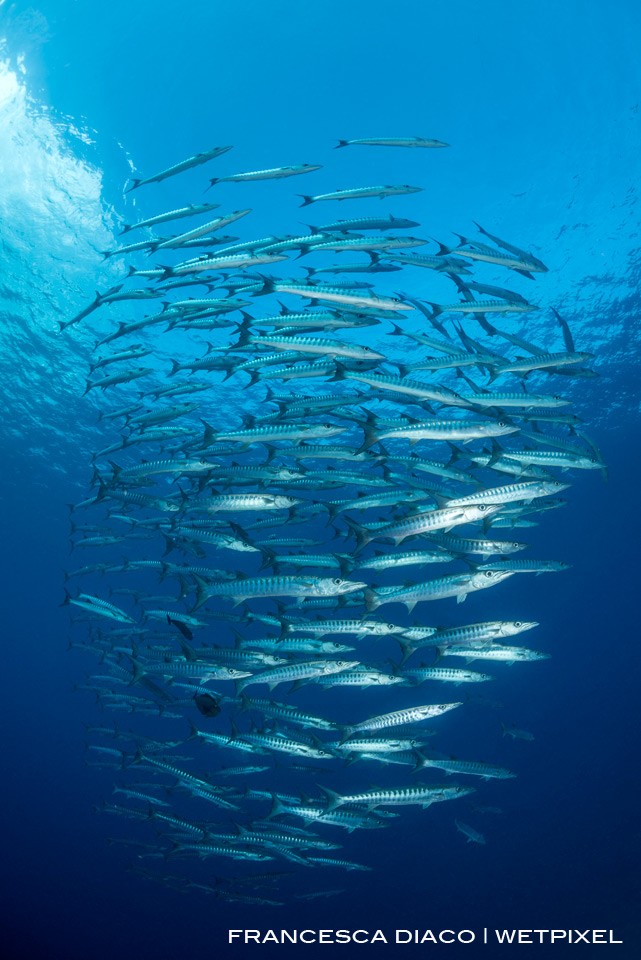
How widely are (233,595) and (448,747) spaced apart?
28796 mm

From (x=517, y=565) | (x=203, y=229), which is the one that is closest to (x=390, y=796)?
(x=517, y=565)

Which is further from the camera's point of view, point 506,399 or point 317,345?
point 506,399

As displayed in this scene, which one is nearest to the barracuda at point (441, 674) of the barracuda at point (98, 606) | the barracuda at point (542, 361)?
the barracuda at point (542, 361)

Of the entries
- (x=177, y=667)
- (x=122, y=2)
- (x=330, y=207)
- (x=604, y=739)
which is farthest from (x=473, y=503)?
(x=604, y=739)

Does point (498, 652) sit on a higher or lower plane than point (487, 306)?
lower

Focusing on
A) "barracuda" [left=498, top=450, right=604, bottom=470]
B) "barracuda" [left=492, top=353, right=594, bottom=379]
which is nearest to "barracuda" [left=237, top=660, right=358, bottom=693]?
"barracuda" [left=498, top=450, right=604, bottom=470]

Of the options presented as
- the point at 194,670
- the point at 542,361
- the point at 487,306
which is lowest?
the point at 194,670

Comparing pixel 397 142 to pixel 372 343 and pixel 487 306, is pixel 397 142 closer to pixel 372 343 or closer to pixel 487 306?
pixel 487 306

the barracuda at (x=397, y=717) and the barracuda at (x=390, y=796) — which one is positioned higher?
the barracuda at (x=397, y=717)

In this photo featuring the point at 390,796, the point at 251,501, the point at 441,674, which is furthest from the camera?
the point at 390,796

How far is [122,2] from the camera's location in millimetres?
13461

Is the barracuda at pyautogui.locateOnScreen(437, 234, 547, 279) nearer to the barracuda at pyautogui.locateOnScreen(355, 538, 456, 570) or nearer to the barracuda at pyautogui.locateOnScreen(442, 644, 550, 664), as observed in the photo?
the barracuda at pyautogui.locateOnScreen(355, 538, 456, 570)

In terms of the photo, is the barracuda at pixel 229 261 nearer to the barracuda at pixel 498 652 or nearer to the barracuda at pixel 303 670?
the barracuda at pixel 303 670

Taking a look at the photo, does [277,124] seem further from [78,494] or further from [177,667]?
[78,494]
